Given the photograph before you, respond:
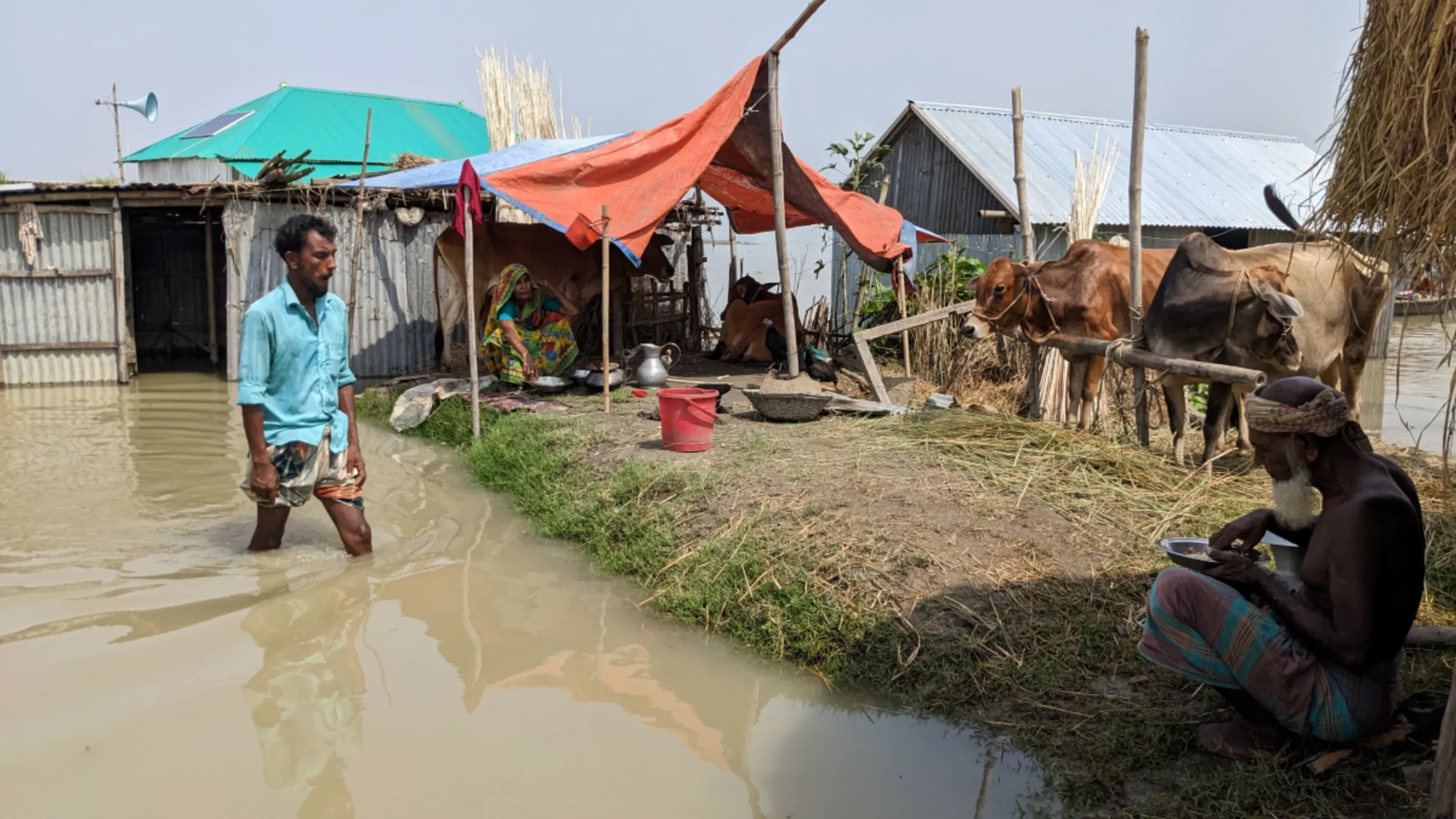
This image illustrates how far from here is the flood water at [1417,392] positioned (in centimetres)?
871

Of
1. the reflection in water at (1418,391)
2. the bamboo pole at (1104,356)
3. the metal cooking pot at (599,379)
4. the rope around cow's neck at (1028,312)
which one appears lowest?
the reflection in water at (1418,391)

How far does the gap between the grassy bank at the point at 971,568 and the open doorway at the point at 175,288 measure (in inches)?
393

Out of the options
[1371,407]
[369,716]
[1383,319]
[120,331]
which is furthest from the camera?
[1383,319]

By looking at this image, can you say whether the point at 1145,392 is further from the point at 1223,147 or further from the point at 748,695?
the point at 1223,147

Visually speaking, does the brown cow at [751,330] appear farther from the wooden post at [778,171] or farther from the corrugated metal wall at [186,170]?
the corrugated metal wall at [186,170]

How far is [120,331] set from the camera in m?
11.5

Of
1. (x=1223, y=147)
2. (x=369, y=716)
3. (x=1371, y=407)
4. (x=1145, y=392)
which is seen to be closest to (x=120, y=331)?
(x=369, y=716)

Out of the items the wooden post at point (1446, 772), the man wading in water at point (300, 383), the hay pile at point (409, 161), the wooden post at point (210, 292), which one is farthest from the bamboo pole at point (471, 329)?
the wooden post at point (1446, 772)

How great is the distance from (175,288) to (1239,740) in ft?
50.2

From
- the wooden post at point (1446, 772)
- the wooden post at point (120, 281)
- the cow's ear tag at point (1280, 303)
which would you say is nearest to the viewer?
the wooden post at point (1446, 772)

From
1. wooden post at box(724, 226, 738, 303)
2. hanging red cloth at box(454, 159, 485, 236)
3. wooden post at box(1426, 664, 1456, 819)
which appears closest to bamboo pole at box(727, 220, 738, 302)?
wooden post at box(724, 226, 738, 303)

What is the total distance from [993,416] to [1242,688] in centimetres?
369

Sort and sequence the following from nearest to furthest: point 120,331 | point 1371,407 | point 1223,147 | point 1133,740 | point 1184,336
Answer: point 1133,740 → point 1184,336 → point 1371,407 → point 120,331 → point 1223,147

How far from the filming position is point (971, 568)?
4.21 metres
